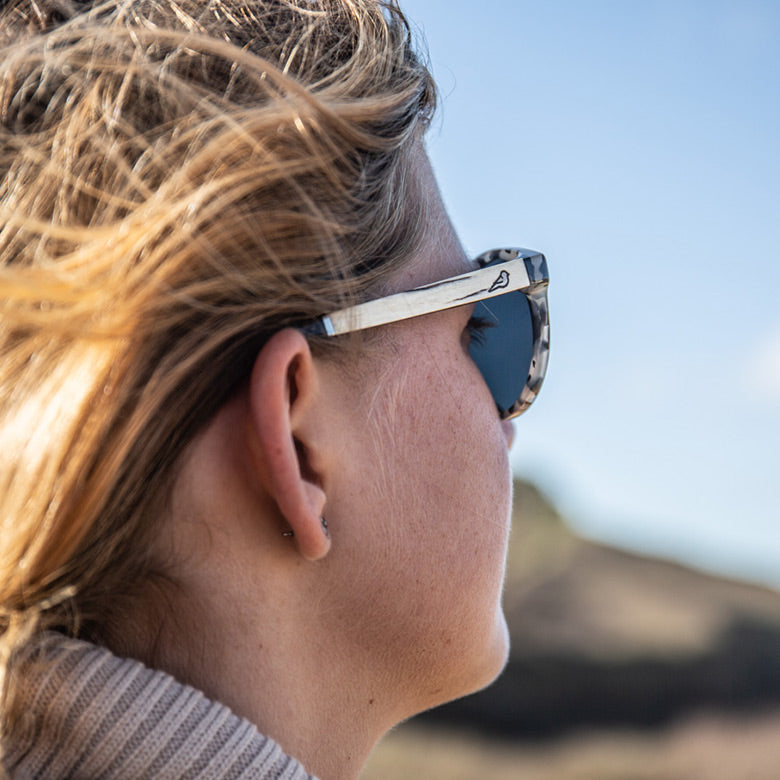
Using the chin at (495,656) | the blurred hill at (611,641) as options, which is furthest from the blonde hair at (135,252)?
the blurred hill at (611,641)

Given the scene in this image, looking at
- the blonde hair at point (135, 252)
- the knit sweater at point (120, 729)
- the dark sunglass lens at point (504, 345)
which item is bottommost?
the knit sweater at point (120, 729)

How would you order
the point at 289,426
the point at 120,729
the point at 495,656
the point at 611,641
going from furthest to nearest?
the point at 611,641 → the point at 495,656 → the point at 289,426 → the point at 120,729

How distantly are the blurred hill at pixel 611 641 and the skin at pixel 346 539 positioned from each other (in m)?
5.51

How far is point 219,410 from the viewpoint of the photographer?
1524mm

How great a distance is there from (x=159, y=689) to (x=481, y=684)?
744 mm

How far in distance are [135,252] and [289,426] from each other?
0.35 meters

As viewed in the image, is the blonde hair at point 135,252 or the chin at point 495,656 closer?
the blonde hair at point 135,252

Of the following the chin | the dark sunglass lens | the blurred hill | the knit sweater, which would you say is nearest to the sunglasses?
the dark sunglass lens

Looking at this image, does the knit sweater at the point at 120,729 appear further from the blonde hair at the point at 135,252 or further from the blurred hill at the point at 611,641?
the blurred hill at the point at 611,641

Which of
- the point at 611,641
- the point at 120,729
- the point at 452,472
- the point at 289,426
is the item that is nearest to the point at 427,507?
the point at 452,472

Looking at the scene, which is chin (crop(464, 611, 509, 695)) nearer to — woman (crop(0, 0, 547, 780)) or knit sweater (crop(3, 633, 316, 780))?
woman (crop(0, 0, 547, 780))

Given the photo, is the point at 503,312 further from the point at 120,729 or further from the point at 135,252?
the point at 120,729

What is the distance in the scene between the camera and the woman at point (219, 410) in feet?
4.61

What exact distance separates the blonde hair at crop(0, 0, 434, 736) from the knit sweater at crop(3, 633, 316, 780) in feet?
0.21
